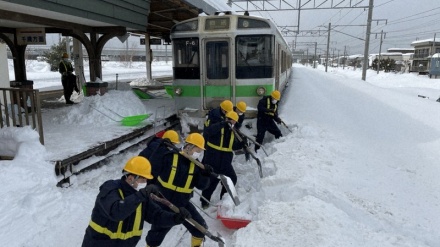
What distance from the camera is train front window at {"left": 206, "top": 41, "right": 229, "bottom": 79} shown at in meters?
8.47

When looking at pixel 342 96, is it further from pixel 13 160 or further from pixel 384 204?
pixel 13 160

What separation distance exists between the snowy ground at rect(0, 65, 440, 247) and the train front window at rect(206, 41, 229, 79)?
221cm

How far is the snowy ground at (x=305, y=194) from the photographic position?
408cm

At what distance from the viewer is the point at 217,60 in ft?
28.1

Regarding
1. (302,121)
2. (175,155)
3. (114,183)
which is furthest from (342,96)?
(114,183)

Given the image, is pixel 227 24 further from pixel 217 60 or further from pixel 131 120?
pixel 131 120

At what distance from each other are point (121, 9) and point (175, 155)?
20.4 feet

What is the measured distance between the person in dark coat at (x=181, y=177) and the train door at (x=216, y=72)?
494cm

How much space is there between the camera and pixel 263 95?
8.45 meters

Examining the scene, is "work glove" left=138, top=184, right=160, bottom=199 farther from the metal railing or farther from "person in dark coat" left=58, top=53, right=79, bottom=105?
"person in dark coat" left=58, top=53, right=79, bottom=105

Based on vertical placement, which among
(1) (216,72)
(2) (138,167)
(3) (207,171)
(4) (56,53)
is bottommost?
(3) (207,171)

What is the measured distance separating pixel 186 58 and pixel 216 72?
845 mm

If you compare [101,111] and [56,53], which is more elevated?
[56,53]

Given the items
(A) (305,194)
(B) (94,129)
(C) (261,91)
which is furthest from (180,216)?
(C) (261,91)
